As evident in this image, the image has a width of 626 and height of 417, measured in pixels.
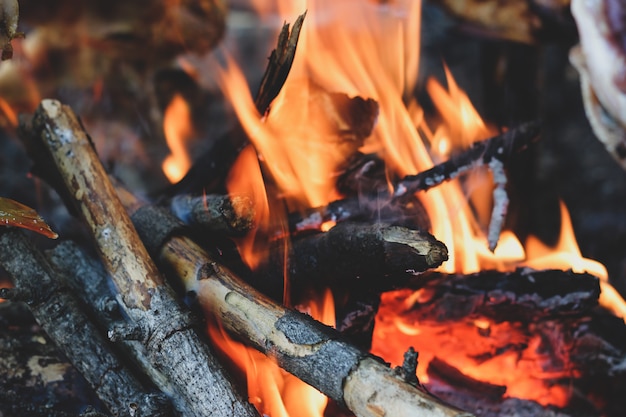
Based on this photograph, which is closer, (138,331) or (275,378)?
(138,331)

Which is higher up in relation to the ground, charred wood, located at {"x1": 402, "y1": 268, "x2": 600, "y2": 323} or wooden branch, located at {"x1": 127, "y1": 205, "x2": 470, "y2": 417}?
wooden branch, located at {"x1": 127, "y1": 205, "x2": 470, "y2": 417}

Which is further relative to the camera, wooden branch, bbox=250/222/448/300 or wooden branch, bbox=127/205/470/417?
wooden branch, bbox=250/222/448/300

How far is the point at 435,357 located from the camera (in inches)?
95.0

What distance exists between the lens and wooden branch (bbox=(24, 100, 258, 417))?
5.80 ft

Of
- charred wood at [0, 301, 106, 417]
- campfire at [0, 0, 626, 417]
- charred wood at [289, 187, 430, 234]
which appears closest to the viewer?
campfire at [0, 0, 626, 417]

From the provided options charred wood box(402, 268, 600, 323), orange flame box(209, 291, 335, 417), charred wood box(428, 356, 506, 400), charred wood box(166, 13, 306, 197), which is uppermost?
charred wood box(166, 13, 306, 197)

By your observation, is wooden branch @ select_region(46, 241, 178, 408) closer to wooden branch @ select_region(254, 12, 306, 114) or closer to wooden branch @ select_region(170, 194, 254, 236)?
wooden branch @ select_region(170, 194, 254, 236)

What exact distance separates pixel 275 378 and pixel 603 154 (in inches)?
158

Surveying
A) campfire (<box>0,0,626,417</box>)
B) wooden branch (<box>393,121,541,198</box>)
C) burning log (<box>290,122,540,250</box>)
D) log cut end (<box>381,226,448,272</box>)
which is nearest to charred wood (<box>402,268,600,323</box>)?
campfire (<box>0,0,626,417</box>)

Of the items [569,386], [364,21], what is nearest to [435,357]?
[569,386]

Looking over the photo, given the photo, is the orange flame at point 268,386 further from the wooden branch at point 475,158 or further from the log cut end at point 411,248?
the wooden branch at point 475,158

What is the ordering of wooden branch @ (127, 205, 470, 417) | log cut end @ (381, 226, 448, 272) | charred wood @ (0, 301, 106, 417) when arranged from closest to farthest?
wooden branch @ (127, 205, 470, 417), log cut end @ (381, 226, 448, 272), charred wood @ (0, 301, 106, 417)

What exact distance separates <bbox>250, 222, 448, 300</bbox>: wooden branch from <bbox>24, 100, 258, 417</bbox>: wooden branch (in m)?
0.38

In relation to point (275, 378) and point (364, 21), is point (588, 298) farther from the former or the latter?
point (364, 21)
